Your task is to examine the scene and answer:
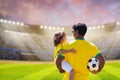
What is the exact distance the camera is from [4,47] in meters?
40.5

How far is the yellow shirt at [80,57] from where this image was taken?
14.4 ft

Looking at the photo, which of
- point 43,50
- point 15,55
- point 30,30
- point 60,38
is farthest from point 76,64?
point 30,30

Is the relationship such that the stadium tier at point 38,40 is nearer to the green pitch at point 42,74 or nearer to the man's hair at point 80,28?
the green pitch at point 42,74

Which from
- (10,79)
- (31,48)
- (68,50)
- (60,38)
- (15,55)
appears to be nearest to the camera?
(68,50)

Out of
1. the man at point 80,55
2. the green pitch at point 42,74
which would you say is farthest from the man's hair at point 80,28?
the green pitch at point 42,74

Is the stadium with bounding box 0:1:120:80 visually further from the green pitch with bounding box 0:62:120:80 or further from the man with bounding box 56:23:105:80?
the man with bounding box 56:23:105:80

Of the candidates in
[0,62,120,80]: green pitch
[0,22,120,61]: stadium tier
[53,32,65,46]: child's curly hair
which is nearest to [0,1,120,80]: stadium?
[0,22,120,61]: stadium tier

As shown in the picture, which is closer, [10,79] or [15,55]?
[10,79]

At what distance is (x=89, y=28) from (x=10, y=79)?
33.8 m

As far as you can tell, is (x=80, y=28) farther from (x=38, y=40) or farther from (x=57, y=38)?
(x=38, y=40)

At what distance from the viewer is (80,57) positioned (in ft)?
14.4

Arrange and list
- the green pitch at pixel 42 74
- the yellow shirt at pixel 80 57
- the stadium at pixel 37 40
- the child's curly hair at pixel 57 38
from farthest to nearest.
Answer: the stadium at pixel 37 40 < the green pitch at pixel 42 74 < the child's curly hair at pixel 57 38 < the yellow shirt at pixel 80 57

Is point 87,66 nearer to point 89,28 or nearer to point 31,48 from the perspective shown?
point 31,48

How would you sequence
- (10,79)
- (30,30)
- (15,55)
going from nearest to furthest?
(10,79), (15,55), (30,30)
